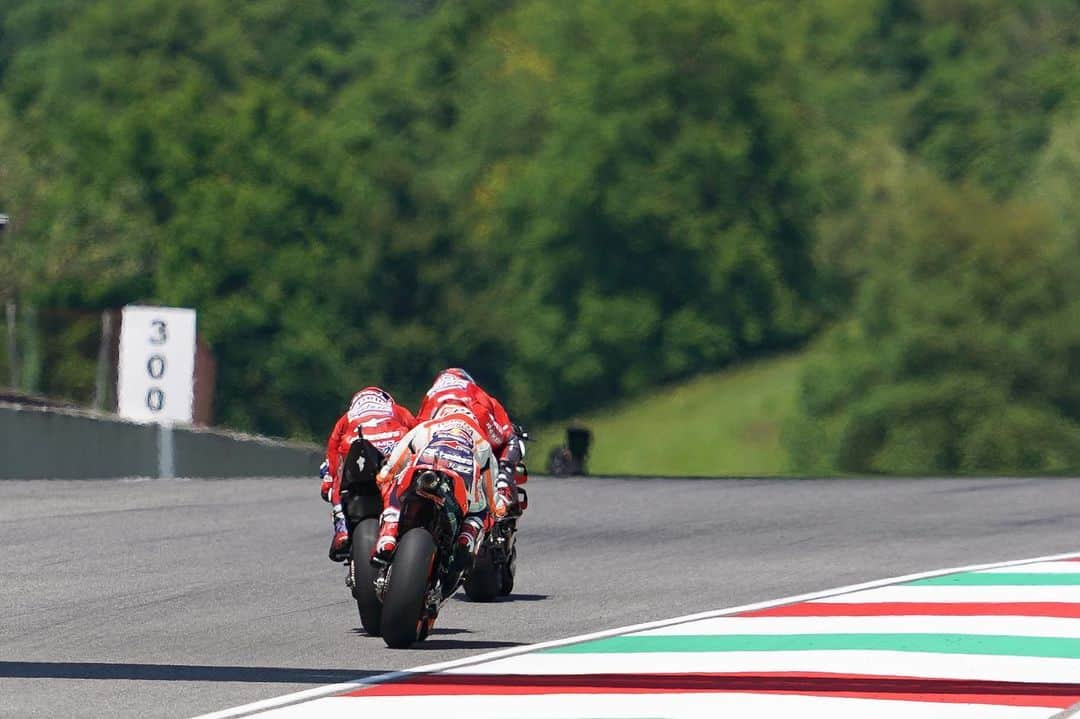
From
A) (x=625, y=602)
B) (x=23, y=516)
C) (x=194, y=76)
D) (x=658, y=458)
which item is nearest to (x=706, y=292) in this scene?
(x=658, y=458)

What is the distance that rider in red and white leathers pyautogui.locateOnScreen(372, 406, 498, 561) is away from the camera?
38.4 ft

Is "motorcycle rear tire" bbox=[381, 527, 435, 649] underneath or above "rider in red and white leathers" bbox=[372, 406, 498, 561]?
underneath

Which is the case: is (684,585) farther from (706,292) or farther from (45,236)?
(706,292)

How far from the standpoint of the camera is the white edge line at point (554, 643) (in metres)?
9.53

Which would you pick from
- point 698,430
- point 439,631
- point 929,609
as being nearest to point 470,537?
point 439,631

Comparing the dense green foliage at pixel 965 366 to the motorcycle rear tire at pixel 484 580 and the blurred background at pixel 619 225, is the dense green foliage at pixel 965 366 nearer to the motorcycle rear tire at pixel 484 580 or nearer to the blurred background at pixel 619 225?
the blurred background at pixel 619 225

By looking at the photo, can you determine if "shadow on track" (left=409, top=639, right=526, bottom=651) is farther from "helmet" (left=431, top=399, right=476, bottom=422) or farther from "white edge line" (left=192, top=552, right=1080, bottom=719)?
"helmet" (left=431, top=399, right=476, bottom=422)

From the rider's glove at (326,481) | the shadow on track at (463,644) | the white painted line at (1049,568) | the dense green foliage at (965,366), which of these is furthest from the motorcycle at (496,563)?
the dense green foliage at (965,366)

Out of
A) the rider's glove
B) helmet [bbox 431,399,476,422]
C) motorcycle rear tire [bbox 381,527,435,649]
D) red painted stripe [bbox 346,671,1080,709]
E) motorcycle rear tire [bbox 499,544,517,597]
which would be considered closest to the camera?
red painted stripe [bbox 346,671,1080,709]

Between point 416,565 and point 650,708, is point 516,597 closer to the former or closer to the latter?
point 416,565

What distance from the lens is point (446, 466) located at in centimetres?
1198

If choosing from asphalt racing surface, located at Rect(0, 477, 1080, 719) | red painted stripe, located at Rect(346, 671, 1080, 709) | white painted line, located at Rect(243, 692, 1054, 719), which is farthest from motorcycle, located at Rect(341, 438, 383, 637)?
white painted line, located at Rect(243, 692, 1054, 719)

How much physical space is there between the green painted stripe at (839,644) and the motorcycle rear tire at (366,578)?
1023 millimetres

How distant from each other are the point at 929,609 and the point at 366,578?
3.08 meters
